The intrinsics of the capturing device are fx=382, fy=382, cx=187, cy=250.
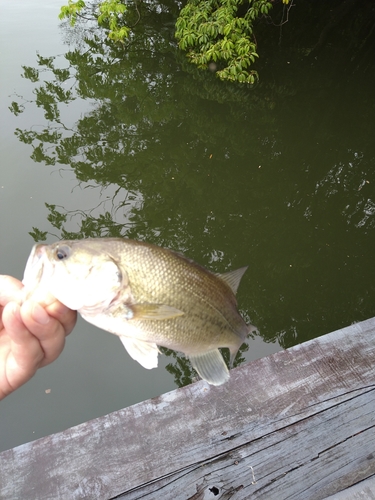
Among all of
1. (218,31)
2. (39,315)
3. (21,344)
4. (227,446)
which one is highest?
(218,31)

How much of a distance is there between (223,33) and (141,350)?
830 cm

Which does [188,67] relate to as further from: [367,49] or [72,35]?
[367,49]

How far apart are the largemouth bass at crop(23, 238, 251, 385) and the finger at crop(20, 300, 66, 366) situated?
8cm

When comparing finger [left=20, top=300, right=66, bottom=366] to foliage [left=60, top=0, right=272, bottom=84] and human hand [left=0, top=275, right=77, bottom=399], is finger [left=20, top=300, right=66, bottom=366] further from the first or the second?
foliage [left=60, top=0, right=272, bottom=84]

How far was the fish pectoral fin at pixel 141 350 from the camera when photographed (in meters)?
1.44

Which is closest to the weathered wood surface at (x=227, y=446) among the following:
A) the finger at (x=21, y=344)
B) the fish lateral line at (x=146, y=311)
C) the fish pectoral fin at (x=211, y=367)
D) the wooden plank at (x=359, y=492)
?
the wooden plank at (x=359, y=492)

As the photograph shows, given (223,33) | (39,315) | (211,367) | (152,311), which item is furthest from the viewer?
(223,33)

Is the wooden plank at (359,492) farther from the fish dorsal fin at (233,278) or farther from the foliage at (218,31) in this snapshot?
the foliage at (218,31)

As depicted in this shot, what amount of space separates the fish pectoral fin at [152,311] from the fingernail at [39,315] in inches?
11.4

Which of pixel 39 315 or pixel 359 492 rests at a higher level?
pixel 39 315

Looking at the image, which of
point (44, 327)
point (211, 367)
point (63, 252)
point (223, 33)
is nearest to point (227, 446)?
point (211, 367)

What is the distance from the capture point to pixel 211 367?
4.94 ft

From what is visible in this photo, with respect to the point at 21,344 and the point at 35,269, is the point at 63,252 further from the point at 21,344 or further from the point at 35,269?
the point at 21,344

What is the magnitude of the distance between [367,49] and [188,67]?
6527 millimetres
